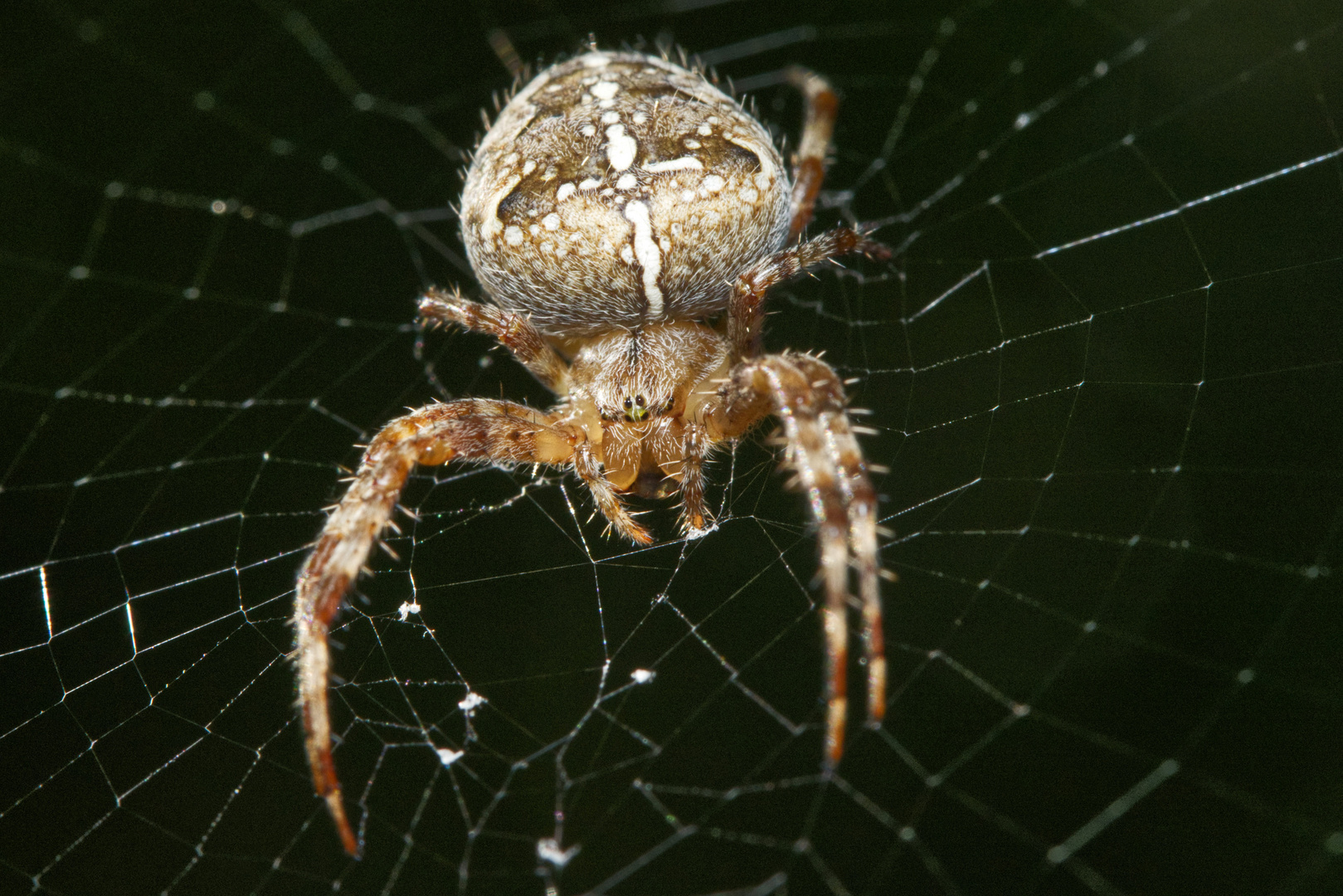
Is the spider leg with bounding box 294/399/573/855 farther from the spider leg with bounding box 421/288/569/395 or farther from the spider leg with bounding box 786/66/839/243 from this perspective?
the spider leg with bounding box 786/66/839/243

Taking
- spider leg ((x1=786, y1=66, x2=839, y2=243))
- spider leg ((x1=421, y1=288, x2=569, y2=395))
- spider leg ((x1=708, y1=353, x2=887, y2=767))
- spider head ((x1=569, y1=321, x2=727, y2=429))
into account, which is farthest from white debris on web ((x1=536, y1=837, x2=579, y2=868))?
spider leg ((x1=786, y1=66, x2=839, y2=243))

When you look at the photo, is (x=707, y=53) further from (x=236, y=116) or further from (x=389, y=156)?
Answer: (x=236, y=116)

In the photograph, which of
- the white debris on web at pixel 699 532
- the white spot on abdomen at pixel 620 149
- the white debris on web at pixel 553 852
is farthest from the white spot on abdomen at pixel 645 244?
the white debris on web at pixel 553 852

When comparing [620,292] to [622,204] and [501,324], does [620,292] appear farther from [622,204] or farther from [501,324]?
[501,324]

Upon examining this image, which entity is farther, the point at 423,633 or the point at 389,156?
the point at 389,156

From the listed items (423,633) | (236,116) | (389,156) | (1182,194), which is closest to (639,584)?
(423,633)

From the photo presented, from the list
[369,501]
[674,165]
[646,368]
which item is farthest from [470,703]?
[674,165]

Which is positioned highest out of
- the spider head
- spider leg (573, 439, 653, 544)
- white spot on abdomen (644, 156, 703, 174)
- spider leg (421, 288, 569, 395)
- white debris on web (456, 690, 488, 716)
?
white spot on abdomen (644, 156, 703, 174)
